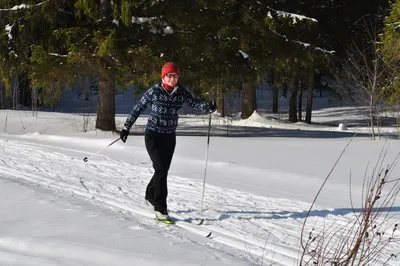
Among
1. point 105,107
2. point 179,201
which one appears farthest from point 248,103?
point 179,201

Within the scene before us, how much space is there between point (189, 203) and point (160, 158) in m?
1.17

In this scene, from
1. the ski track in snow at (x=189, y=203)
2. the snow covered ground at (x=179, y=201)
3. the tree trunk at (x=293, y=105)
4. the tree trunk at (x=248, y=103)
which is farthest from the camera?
the tree trunk at (x=293, y=105)

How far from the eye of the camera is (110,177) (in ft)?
28.2

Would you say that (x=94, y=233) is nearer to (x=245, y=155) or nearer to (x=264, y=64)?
(x=245, y=155)

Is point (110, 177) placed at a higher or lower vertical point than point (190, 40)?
lower

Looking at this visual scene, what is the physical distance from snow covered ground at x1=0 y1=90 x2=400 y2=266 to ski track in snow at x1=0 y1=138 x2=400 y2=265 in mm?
14

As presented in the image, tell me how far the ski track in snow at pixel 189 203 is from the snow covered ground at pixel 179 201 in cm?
1

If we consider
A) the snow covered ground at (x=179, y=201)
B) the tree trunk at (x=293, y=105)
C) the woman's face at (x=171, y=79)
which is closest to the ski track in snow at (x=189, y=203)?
the snow covered ground at (x=179, y=201)

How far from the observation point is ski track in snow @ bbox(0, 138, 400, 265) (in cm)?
521

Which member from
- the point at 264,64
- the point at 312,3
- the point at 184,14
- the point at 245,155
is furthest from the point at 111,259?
the point at 312,3

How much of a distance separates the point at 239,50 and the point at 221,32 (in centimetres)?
90

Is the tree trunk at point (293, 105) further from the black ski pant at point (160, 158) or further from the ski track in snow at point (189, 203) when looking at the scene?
the black ski pant at point (160, 158)

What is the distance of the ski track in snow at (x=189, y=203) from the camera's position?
5.21 meters

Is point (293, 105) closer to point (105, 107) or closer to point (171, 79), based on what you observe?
point (105, 107)
